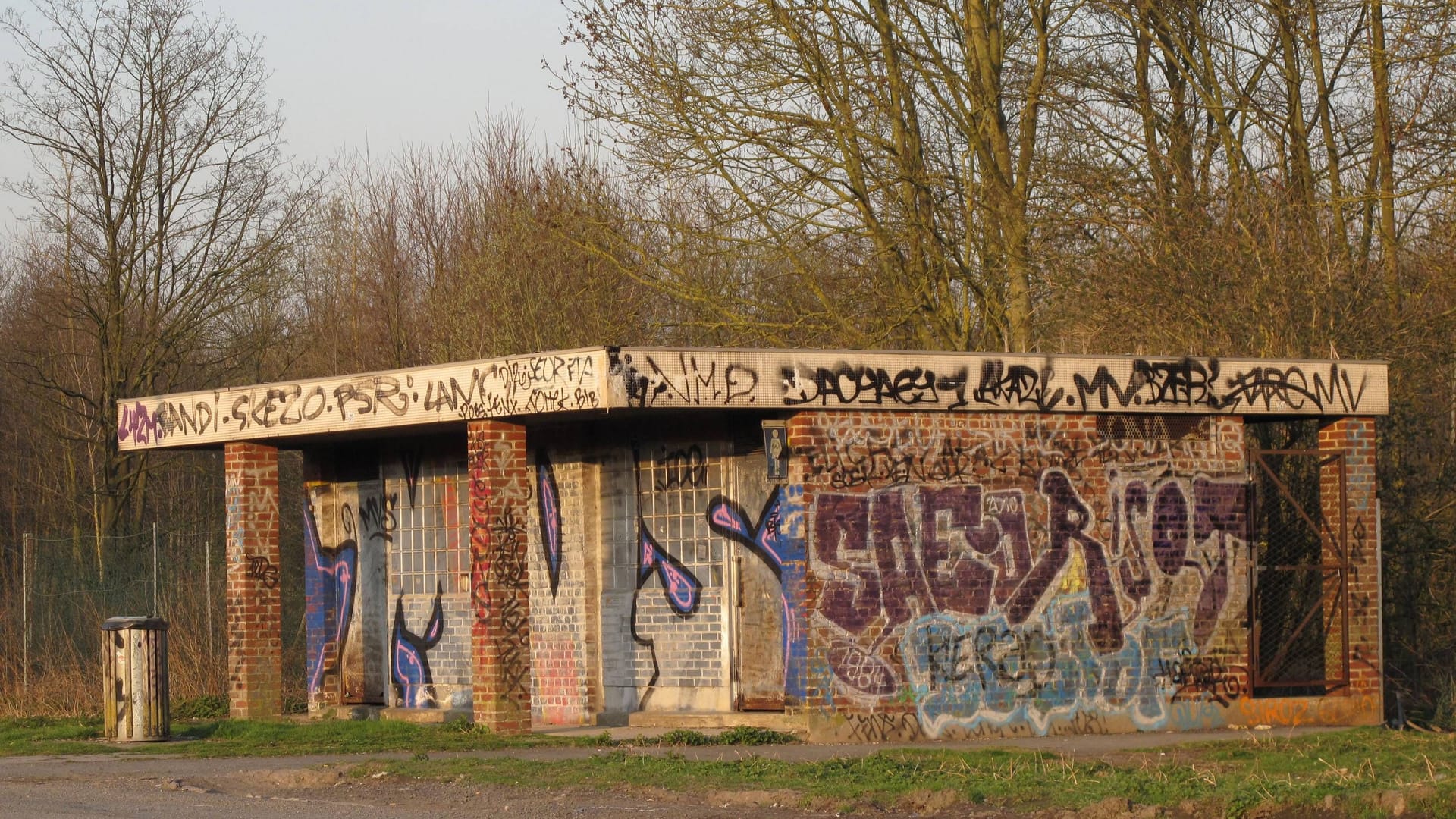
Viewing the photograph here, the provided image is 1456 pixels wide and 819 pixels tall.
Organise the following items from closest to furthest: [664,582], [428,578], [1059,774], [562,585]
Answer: [1059,774]
[664,582]
[562,585]
[428,578]

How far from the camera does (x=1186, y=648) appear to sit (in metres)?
14.9

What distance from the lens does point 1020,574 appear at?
1448 cm

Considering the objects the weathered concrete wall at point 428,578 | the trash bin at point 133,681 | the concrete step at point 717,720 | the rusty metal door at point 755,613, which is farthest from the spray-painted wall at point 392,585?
the rusty metal door at point 755,613

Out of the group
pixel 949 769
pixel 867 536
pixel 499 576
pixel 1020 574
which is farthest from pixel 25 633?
pixel 949 769

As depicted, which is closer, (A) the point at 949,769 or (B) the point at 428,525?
(A) the point at 949,769

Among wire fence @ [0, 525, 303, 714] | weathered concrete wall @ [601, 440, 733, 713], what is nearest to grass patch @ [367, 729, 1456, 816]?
weathered concrete wall @ [601, 440, 733, 713]

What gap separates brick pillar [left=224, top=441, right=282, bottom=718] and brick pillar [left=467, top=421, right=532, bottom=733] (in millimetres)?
2991

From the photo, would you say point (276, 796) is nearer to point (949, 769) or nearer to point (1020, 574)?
point (949, 769)

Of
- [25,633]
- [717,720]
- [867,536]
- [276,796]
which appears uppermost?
[867,536]

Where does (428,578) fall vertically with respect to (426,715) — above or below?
above

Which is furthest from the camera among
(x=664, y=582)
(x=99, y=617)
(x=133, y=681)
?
(x=99, y=617)

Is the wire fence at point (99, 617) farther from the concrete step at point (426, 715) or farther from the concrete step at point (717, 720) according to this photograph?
the concrete step at point (717, 720)

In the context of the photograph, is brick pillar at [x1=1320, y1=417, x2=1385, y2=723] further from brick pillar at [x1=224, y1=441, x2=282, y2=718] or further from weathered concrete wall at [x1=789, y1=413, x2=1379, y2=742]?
brick pillar at [x1=224, y1=441, x2=282, y2=718]

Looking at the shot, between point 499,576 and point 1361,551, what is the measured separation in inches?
305
